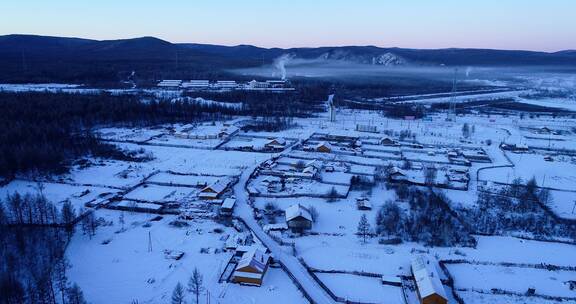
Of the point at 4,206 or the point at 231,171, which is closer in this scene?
the point at 4,206

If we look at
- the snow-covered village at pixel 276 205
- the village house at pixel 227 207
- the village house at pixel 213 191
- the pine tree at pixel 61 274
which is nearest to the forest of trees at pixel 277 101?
the snow-covered village at pixel 276 205

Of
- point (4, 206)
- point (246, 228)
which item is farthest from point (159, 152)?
point (246, 228)

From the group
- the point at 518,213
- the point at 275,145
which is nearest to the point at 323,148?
the point at 275,145

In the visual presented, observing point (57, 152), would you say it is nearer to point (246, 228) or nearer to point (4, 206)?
point (4, 206)

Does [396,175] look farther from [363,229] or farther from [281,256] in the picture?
[281,256]

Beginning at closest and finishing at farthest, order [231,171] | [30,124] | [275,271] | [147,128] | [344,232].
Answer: [275,271] < [344,232] < [231,171] < [30,124] < [147,128]

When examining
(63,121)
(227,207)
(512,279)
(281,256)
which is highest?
(63,121)
